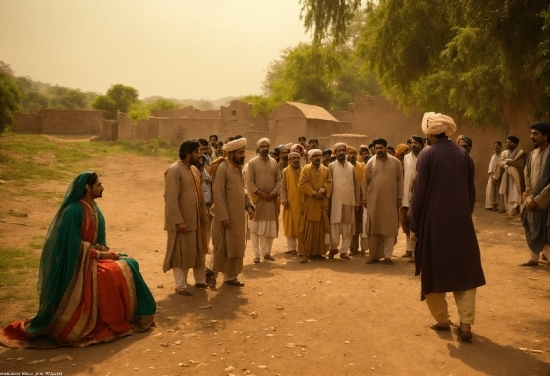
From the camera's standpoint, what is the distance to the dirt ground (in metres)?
4.73

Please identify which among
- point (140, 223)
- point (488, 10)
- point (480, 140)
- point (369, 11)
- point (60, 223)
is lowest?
point (140, 223)

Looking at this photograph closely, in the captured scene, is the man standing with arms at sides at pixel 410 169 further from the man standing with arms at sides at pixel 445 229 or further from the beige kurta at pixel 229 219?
the man standing with arms at sides at pixel 445 229

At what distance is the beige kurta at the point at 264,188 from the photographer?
9.27 m

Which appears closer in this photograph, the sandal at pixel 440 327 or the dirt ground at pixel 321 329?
the dirt ground at pixel 321 329

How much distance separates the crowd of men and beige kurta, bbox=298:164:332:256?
0.05 feet

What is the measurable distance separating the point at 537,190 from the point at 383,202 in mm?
2290

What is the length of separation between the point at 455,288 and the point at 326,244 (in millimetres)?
4361

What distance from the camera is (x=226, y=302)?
6723mm

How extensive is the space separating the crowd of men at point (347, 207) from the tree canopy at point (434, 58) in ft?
5.92

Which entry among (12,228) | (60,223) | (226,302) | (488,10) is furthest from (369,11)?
(60,223)

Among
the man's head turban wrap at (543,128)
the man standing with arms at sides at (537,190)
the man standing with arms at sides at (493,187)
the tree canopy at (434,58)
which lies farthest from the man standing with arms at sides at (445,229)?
A: the man standing with arms at sides at (493,187)

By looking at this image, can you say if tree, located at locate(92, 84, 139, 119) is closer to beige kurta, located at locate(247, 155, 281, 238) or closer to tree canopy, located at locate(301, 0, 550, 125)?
tree canopy, located at locate(301, 0, 550, 125)

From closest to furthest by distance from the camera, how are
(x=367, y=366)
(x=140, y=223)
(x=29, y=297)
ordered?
(x=367, y=366) < (x=29, y=297) < (x=140, y=223)

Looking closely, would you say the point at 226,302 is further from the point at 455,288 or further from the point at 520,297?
the point at 520,297
